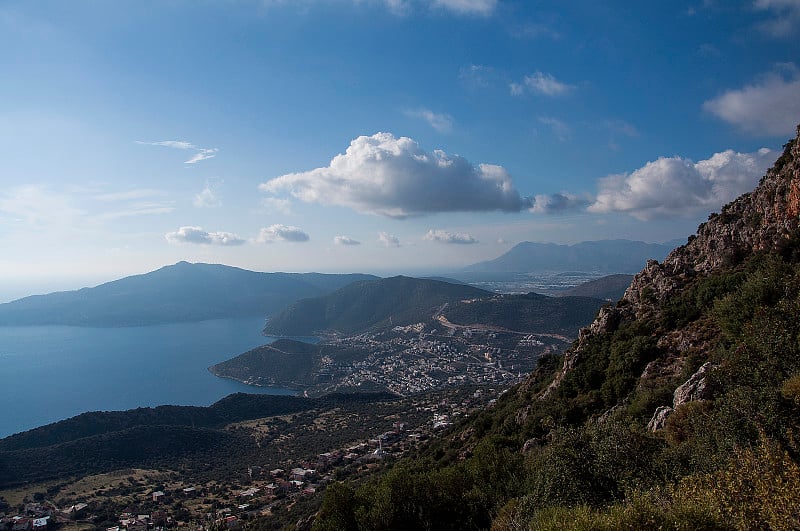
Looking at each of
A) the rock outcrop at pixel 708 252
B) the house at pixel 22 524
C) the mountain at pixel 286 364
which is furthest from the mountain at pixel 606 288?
the house at pixel 22 524

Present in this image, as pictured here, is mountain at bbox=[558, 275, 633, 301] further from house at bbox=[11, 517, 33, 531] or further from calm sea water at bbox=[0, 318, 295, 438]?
house at bbox=[11, 517, 33, 531]

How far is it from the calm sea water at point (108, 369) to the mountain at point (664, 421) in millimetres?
86236

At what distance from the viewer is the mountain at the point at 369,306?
150 meters

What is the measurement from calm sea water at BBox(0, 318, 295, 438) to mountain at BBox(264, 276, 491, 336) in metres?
15.5

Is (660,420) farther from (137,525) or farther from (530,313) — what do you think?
(530,313)

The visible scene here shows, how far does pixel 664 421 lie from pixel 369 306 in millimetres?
157017

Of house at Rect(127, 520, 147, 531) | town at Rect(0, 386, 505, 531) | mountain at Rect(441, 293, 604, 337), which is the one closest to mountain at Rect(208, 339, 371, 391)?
mountain at Rect(441, 293, 604, 337)

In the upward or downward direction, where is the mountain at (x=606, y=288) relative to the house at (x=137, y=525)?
upward

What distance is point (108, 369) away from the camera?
126 m

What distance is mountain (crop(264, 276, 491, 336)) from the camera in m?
150

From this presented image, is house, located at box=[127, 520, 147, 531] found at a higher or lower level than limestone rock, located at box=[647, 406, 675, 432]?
lower

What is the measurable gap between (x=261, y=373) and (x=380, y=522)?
103333 mm

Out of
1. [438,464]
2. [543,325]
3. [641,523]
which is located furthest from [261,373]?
[641,523]

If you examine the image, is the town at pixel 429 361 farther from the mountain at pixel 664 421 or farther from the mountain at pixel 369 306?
the mountain at pixel 664 421
